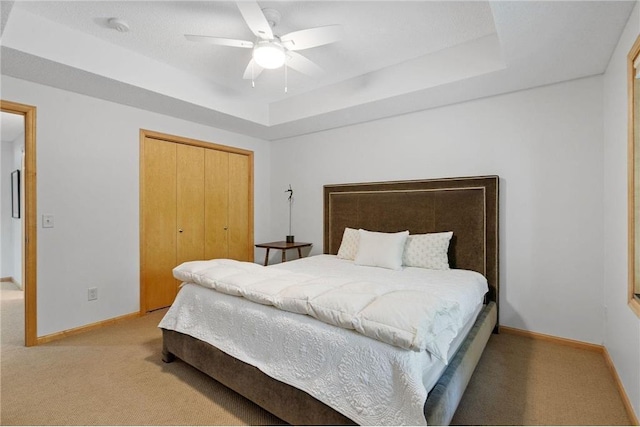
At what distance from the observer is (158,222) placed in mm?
3693

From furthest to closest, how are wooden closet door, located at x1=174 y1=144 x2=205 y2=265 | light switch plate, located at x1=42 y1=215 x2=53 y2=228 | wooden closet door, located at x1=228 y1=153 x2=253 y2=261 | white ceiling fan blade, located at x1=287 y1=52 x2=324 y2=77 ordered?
1. wooden closet door, located at x1=228 y1=153 x2=253 y2=261
2. wooden closet door, located at x1=174 y1=144 x2=205 y2=265
3. light switch plate, located at x1=42 y1=215 x2=53 y2=228
4. white ceiling fan blade, located at x1=287 y1=52 x2=324 y2=77

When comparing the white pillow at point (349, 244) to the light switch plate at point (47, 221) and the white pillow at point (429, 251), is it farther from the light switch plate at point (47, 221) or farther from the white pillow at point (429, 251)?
the light switch plate at point (47, 221)

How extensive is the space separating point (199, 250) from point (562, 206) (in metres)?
3.98

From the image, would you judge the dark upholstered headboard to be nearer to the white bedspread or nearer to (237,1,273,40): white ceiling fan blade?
the white bedspread

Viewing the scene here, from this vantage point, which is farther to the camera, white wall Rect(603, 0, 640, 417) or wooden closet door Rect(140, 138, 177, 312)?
wooden closet door Rect(140, 138, 177, 312)

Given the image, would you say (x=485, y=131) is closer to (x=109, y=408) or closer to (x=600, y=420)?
(x=600, y=420)

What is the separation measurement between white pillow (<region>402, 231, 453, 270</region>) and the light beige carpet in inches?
32.3

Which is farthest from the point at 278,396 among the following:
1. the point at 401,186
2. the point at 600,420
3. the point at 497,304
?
the point at 401,186

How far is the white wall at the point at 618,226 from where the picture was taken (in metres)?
1.79

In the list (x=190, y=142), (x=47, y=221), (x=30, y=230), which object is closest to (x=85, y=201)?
(x=47, y=221)

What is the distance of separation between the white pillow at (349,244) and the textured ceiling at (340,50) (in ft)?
4.56

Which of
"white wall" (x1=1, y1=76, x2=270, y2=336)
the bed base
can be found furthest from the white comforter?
"white wall" (x1=1, y1=76, x2=270, y2=336)

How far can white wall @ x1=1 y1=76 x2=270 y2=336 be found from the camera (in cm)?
282

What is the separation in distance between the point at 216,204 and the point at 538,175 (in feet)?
12.2
